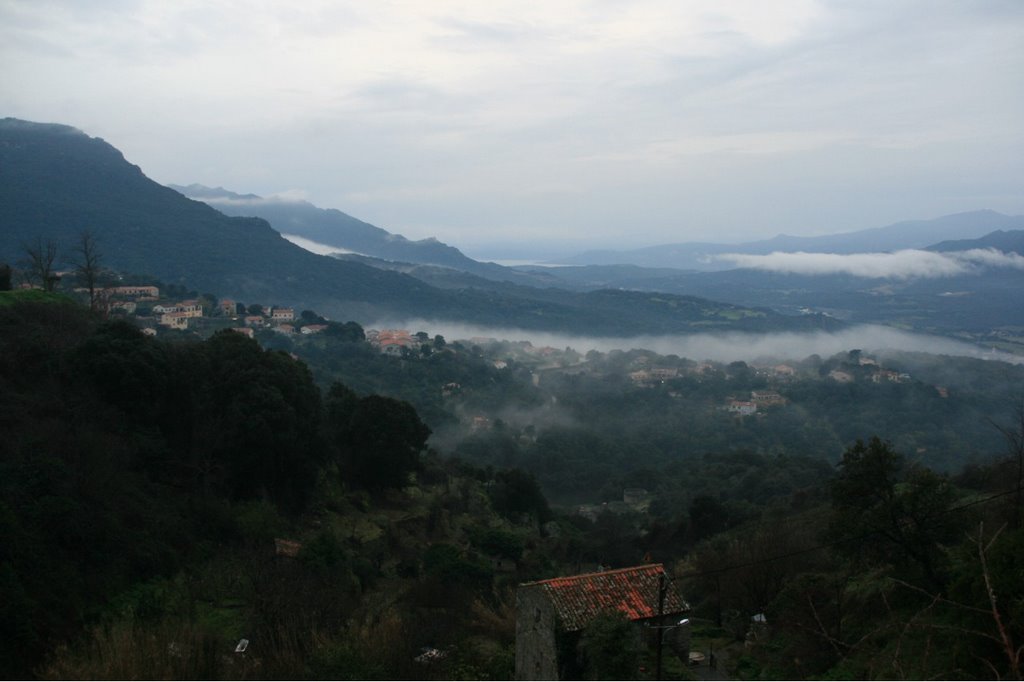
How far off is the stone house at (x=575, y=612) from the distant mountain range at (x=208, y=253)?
221 feet

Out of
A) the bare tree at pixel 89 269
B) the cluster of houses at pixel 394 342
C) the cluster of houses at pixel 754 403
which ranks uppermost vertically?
the bare tree at pixel 89 269

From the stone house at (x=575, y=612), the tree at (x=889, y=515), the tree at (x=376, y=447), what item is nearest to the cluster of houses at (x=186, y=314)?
the tree at (x=376, y=447)

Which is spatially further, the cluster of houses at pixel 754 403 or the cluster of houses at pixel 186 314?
the cluster of houses at pixel 754 403

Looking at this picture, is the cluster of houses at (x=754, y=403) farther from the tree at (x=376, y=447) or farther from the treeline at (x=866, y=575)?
the treeline at (x=866, y=575)

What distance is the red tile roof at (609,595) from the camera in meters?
10.4

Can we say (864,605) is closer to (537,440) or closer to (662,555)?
(662,555)

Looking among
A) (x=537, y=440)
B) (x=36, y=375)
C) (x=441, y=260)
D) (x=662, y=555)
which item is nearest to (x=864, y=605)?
(x=662, y=555)

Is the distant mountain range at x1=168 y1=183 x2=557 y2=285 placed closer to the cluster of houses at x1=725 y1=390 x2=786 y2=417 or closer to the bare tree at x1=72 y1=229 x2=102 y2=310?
the cluster of houses at x1=725 y1=390 x2=786 y2=417

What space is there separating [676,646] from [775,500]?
1763 centimetres

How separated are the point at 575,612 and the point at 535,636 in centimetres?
66

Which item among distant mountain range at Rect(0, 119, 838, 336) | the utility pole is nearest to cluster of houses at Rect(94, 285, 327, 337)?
distant mountain range at Rect(0, 119, 838, 336)

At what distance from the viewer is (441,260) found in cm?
16150

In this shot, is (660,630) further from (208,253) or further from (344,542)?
(208,253)

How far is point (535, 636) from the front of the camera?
10594 mm
